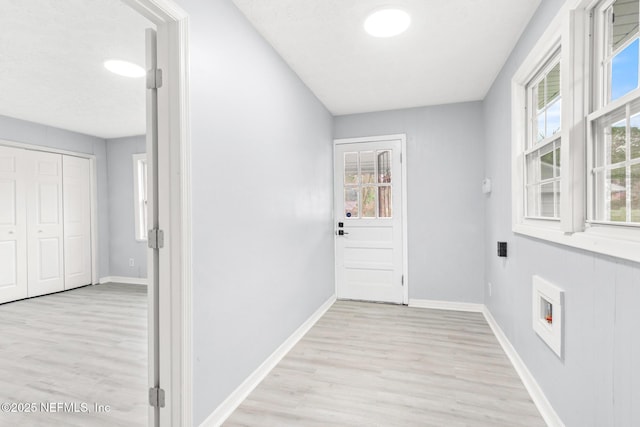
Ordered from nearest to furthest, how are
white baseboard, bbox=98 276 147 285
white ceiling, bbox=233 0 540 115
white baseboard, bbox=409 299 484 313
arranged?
white ceiling, bbox=233 0 540 115, white baseboard, bbox=409 299 484 313, white baseboard, bbox=98 276 147 285

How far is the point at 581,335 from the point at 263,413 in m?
1.69

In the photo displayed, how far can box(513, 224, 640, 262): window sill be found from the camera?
1083 mm

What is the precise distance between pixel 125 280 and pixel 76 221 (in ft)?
4.10

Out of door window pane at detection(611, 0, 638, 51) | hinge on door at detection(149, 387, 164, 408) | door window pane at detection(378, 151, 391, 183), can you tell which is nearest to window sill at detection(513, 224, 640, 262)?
door window pane at detection(611, 0, 638, 51)

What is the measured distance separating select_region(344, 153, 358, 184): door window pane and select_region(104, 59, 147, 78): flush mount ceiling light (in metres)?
2.46

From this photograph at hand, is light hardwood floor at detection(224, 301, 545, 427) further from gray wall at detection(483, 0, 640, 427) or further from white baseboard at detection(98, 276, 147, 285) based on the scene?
white baseboard at detection(98, 276, 147, 285)

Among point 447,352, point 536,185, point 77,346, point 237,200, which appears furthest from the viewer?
point 77,346

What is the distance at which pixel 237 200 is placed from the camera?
2.02m

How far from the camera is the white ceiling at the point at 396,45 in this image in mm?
2039

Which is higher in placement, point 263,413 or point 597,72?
point 597,72

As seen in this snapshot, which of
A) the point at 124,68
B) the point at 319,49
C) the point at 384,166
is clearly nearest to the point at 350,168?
the point at 384,166

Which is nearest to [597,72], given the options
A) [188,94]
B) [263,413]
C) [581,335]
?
[581,335]

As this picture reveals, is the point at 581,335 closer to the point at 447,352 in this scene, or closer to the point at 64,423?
the point at 447,352

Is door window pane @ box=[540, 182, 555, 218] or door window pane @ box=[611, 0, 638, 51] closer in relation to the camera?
door window pane @ box=[611, 0, 638, 51]
